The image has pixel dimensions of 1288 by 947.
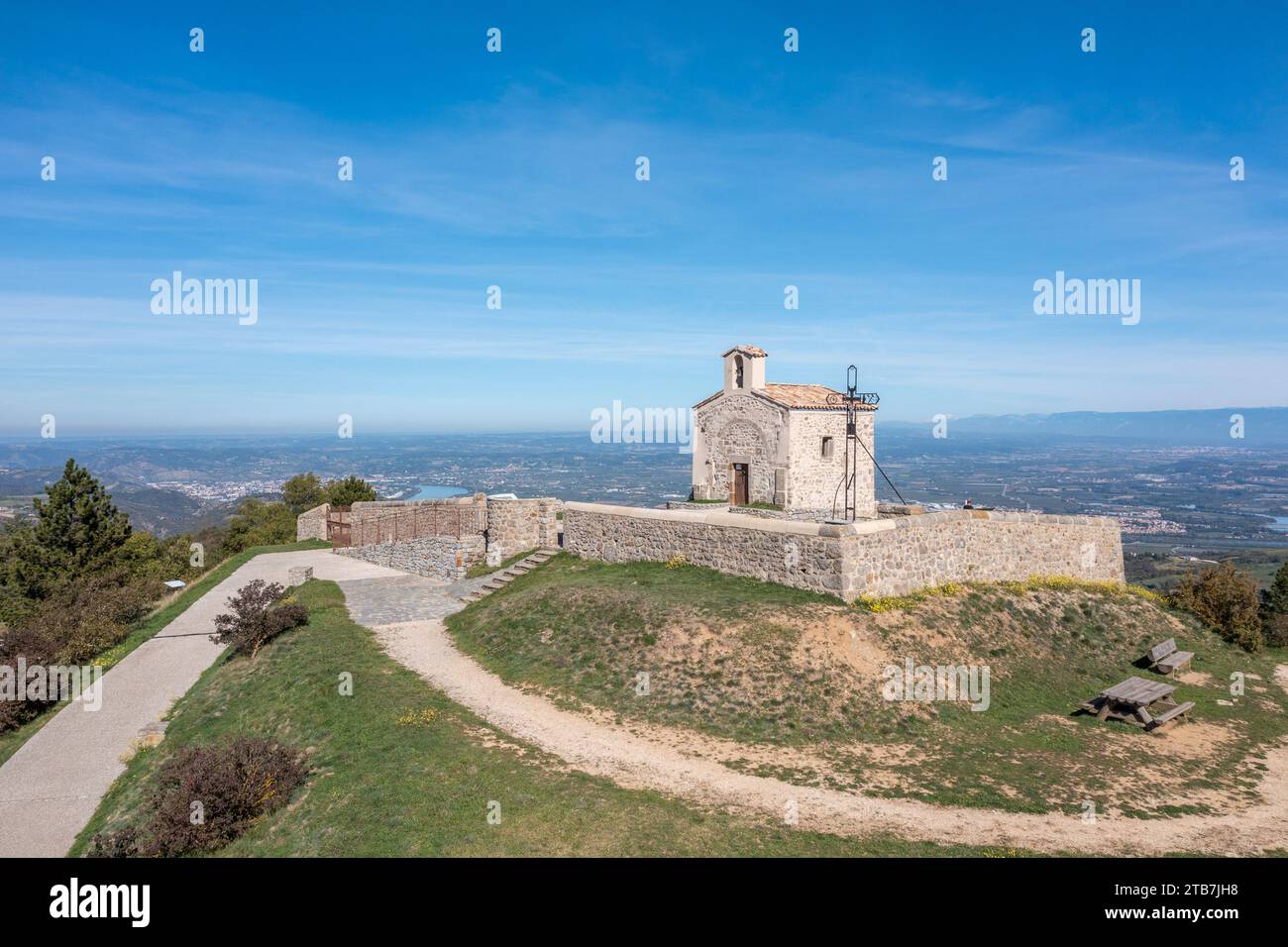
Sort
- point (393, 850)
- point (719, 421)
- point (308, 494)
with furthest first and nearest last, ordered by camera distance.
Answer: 1. point (308, 494)
2. point (719, 421)
3. point (393, 850)

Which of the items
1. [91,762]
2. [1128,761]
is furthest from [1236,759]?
[91,762]

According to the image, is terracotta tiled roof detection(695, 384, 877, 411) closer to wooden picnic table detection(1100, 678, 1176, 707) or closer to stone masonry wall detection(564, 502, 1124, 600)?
stone masonry wall detection(564, 502, 1124, 600)

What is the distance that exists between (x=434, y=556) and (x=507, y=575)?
A: 4915 millimetres

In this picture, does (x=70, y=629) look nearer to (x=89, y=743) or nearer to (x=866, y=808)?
(x=89, y=743)

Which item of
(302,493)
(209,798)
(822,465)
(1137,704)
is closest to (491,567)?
(822,465)

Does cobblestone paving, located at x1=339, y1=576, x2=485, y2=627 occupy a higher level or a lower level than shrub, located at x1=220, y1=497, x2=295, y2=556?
lower

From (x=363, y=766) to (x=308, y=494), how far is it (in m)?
40.4

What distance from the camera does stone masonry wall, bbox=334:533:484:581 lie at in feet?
86.7

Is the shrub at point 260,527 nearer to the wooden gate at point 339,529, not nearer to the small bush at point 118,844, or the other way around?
the wooden gate at point 339,529

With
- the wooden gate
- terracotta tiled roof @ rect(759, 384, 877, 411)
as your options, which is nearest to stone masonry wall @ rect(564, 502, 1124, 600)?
terracotta tiled roof @ rect(759, 384, 877, 411)

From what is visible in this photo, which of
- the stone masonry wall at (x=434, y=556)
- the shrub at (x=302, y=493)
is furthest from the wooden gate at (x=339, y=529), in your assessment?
the shrub at (x=302, y=493)

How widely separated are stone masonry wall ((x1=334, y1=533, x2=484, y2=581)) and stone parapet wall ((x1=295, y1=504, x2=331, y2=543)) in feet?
27.7
